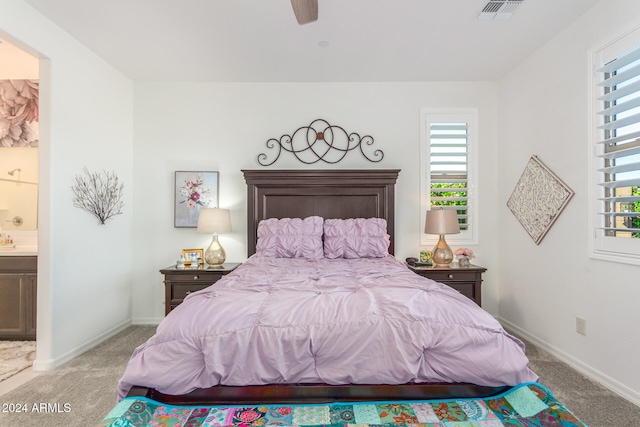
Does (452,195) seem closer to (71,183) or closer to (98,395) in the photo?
(98,395)

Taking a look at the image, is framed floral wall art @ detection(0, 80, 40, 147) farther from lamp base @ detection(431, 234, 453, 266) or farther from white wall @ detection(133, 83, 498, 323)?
lamp base @ detection(431, 234, 453, 266)

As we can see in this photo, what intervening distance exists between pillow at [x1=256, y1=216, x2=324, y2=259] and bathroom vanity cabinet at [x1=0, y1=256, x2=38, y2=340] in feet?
7.10

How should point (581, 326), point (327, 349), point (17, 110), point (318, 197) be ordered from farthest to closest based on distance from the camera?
point (318, 197), point (17, 110), point (581, 326), point (327, 349)

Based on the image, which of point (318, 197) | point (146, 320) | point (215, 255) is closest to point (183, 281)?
point (215, 255)

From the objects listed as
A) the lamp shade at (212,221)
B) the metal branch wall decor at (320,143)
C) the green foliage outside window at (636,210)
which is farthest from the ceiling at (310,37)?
the lamp shade at (212,221)

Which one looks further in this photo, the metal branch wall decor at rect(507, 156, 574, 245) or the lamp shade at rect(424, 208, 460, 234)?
the lamp shade at rect(424, 208, 460, 234)

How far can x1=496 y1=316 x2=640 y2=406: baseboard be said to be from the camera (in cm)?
209

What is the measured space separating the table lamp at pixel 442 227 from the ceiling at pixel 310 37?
5.17 feet

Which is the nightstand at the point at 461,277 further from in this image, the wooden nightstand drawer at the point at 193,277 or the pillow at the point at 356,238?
the wooden nightstand drawer at the point at 193,277

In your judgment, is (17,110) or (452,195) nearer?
(17,110)

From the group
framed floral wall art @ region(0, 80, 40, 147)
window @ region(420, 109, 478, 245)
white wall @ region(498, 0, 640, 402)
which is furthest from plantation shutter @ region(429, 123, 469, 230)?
framed floral wall art @ region(0, 80, 40, 147)

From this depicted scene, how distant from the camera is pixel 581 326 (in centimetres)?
252

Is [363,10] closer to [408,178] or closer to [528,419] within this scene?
[408,178]

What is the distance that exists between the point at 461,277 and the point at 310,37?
2.71m
